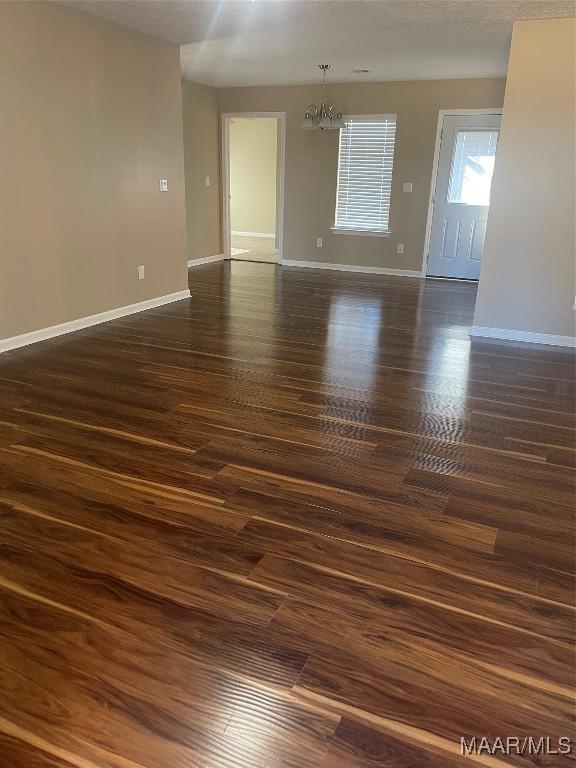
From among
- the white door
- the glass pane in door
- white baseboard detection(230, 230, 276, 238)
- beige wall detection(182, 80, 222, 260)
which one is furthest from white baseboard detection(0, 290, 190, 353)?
white baseboard detection(230, 230, 276, 238)

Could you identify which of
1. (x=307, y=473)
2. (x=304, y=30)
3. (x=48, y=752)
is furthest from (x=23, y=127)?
(x=48, y=752)

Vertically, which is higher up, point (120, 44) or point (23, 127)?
point (120, 44)

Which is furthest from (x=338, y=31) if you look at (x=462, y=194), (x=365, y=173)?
(x=462, y=194)

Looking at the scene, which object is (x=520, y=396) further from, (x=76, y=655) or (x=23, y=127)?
(x=23, y=127)

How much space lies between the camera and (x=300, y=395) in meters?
3.44

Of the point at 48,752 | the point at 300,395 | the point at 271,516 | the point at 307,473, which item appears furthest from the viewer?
the point at 300,395

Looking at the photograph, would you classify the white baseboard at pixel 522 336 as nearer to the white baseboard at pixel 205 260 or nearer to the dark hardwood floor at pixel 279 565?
the dark hardwood floor at pixel 279 565

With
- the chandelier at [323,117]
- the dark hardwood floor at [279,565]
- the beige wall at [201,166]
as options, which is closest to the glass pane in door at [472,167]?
the chandelier at [323,117]

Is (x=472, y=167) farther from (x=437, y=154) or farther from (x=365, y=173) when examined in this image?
(x=365, y=173)

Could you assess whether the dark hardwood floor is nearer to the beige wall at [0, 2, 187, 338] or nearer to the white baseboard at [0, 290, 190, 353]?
the white baseboard at [0, 290, 190, 353]

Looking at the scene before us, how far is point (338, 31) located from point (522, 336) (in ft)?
9.66

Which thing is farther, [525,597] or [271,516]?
[271,516]

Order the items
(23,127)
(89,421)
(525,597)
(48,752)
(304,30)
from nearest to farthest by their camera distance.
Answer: (48,752)
(525,597)
(89,421)
(23,127)
(304,30)

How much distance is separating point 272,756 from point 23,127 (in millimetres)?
4195
